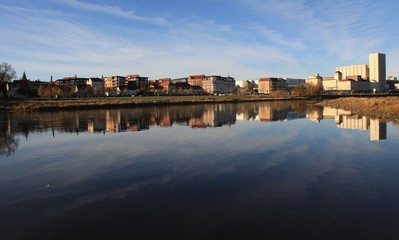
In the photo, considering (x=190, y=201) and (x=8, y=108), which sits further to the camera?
(x=8, y=108)

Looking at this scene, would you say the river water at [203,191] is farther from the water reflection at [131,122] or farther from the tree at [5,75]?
the tree at [5,75]

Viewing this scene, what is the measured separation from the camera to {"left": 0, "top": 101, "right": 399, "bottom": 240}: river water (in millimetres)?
8516

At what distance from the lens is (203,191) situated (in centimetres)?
1156

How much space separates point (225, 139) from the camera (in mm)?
24203

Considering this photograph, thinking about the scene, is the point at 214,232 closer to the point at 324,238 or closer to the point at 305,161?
the point at 324,238

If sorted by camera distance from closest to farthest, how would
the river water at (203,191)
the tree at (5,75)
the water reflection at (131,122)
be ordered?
the river water at (203,191)
the water reflection at (131,122)
the tree at (5,75)

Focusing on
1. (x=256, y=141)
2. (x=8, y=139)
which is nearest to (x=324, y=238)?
(x=256, y=141)

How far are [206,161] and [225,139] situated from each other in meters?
7.97

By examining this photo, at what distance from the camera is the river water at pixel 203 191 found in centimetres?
852

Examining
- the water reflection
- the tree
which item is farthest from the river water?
the tree

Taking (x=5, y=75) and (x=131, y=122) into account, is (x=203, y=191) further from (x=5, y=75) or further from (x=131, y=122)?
(x=5, y=75)

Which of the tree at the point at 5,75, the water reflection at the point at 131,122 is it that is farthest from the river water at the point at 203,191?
the tree at the point at 5,75

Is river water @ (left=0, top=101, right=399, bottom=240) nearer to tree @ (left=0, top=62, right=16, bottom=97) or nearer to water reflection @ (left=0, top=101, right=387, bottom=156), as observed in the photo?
water reflection @ (left=0, top=101, right=387, bottom=156)

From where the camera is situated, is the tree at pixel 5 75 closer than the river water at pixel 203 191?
No
